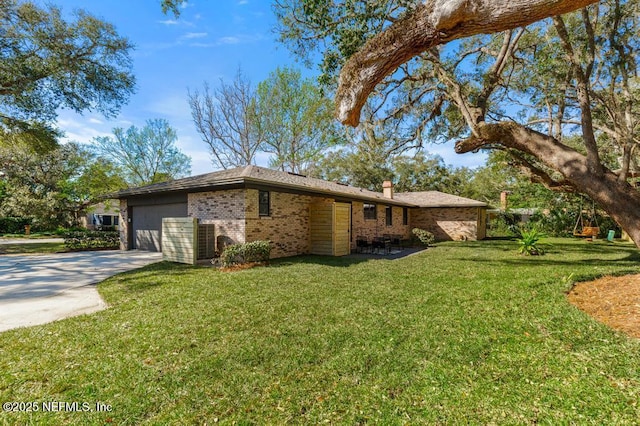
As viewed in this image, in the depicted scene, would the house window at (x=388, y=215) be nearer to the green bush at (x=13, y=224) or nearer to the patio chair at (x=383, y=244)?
the patio chair at (x=383, y=244)

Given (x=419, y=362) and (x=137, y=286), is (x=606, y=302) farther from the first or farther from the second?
(x=137, y=286)

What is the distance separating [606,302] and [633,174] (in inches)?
191

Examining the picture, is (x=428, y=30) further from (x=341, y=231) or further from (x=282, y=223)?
(x=341, y=231)

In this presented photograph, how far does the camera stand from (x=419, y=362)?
133 inches

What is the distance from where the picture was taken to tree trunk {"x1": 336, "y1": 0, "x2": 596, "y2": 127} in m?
2.51

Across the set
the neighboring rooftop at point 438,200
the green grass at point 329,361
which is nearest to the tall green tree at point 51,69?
the green grass at point 329,361

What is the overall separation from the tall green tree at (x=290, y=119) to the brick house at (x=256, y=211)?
9077 mm

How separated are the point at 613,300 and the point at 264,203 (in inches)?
377

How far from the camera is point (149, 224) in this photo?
558 inches

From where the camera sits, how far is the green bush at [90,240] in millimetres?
14875

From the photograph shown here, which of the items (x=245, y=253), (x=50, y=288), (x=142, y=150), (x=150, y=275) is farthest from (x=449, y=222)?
(x=142, y=150)

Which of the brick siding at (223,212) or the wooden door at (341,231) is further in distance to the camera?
the wooden door at (341,231)

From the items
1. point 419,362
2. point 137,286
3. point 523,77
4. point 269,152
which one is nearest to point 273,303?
point 419,362

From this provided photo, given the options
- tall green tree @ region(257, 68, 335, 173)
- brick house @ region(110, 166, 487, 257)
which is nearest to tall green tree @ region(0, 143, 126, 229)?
brick house @ region(110, 166, 487, 257)
